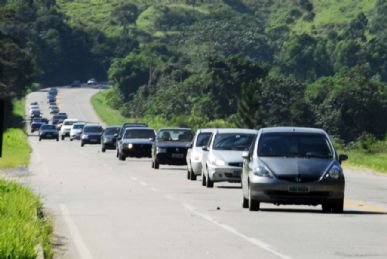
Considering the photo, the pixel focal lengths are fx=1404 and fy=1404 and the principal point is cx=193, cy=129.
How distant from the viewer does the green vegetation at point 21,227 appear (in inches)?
559

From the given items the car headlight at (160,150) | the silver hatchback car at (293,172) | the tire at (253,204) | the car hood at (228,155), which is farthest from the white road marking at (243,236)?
the car headlight at (160,150)

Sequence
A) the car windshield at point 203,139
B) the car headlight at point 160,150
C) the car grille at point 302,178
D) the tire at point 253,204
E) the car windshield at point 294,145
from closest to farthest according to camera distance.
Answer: the car grille at point 302,178 → the tire at point 253,204 → the car windshield at point 294,145 → the car windshield at point 203,139 → the car headlight at point 160,150

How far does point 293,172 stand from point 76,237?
19.9ft

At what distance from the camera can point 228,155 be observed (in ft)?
113

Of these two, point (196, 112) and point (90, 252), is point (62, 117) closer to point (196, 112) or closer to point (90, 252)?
point (196, 112)

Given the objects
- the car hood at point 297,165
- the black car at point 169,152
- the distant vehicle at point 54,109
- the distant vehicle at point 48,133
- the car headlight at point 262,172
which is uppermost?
the car hood at point 297,165

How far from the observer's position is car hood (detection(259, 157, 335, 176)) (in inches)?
960

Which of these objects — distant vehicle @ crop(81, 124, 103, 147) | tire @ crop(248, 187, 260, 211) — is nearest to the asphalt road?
tire @ crop(248, 187, 260, 211)

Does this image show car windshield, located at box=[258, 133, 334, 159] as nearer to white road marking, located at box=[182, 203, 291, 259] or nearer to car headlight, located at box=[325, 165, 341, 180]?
car headlight, located at box=[325, 165, 341, 180]

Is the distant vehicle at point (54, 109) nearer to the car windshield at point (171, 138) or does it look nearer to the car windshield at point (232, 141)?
the car windshield at point (171, 138)

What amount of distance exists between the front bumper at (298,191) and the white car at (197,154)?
14025 mm

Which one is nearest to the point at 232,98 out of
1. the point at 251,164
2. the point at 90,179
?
the point at 90,179

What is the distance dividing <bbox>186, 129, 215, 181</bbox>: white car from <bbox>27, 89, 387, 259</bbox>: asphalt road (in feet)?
2.01

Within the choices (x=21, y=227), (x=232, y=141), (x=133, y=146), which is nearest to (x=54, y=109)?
(x=133, y=146)
